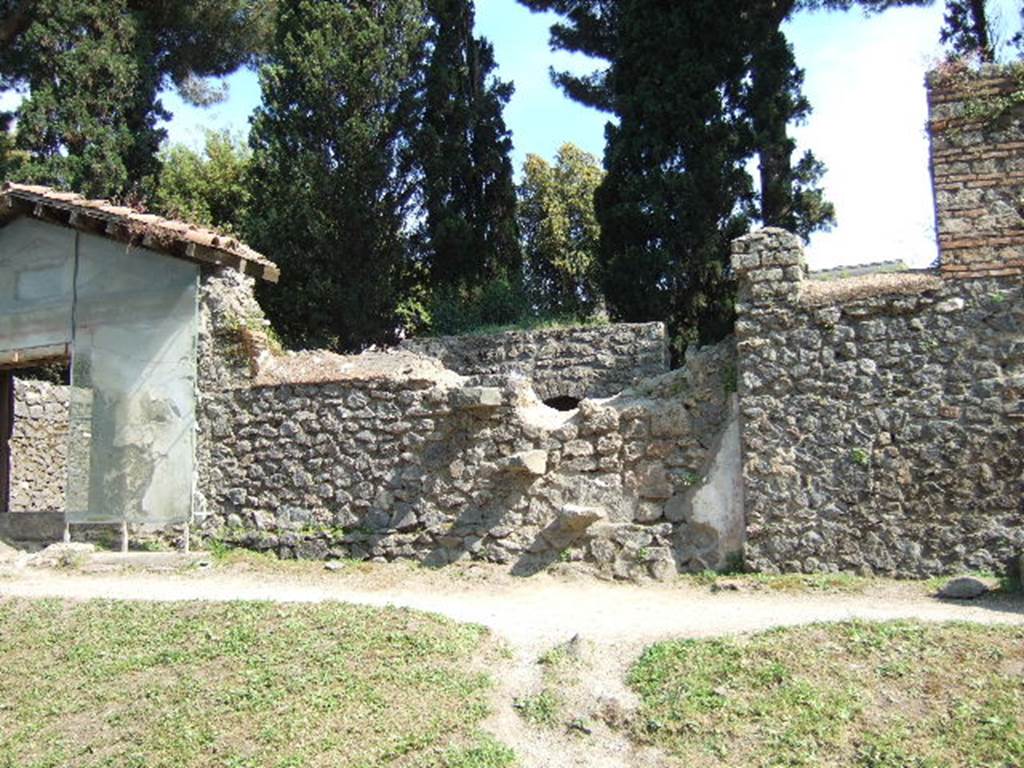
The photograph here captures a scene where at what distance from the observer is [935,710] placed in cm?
578

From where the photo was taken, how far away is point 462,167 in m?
18.7

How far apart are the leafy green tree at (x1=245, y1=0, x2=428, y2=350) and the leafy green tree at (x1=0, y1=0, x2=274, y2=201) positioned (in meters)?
2.49

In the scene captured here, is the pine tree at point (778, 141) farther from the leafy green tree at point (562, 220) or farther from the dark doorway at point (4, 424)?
the dark doorway at point (4, 424)

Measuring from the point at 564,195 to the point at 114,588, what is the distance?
18.9 meters

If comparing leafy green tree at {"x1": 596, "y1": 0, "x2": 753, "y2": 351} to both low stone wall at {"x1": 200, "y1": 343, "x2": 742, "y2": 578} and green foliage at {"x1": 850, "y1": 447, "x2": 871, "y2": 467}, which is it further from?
green foliage at {"x1": 850, "y1": 447, "x2": 871, "y2": 467}

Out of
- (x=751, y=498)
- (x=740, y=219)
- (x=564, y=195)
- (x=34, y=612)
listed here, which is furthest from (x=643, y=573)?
(x=564, y=195)

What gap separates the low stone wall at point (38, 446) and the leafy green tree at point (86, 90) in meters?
3.84

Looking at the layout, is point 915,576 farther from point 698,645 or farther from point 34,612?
point 34,612

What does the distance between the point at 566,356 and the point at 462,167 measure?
219 inches

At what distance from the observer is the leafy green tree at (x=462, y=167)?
18344 millimetres

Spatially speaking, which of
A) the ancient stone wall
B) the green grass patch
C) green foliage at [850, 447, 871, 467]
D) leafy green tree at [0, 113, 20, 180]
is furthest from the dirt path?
leafy green tree at [0, 113, 20, 180]

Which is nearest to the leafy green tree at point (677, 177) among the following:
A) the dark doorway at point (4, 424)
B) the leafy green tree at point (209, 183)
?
the dark doorway at point (4, 424)

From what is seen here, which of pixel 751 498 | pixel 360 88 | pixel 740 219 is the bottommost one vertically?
pixel 751 498

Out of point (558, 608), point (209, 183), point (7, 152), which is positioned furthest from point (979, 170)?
point (209, 183)
